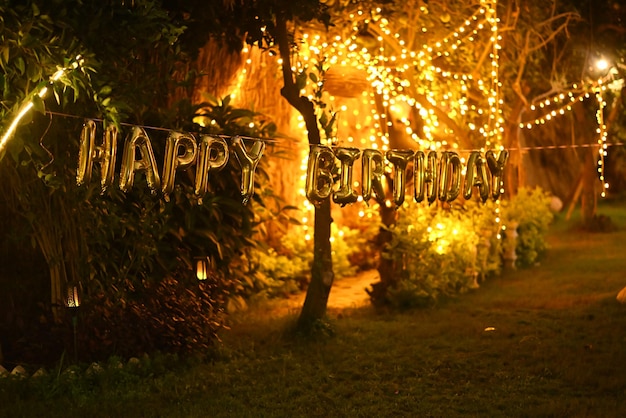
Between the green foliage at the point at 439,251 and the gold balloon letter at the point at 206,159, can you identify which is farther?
the green foliage at the point at 439,251

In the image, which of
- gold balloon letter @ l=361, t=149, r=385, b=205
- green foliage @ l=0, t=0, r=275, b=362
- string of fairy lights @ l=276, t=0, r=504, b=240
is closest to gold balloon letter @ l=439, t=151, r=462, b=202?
gold balloon letter @ l=361, t=149, r=385, b=205

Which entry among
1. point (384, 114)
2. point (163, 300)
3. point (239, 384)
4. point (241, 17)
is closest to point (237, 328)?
point (163, 300)

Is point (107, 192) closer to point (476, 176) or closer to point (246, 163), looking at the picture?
point (246, 163)

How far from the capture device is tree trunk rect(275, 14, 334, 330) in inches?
327

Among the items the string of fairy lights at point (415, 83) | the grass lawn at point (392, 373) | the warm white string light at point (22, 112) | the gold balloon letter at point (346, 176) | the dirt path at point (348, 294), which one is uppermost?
the string of fairy lights at point (415, 83)

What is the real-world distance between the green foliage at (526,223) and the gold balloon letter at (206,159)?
721cm

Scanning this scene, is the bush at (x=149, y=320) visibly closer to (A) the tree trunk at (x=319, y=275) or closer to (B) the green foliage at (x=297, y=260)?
(A) the tree trunk at (x=319, y=275)

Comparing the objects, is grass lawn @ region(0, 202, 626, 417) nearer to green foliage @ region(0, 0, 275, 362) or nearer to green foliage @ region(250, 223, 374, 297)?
green foliage @ region(0, 0, 275, 362)

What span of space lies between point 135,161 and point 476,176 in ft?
10.2

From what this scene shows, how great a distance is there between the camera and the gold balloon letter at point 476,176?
7.50m

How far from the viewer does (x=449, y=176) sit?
7457mm

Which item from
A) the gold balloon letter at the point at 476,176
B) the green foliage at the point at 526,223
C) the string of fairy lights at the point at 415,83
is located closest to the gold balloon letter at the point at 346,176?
the gold balloon letter at the point at 476,176

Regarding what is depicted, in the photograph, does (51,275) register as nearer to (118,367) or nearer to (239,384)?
(118,367)

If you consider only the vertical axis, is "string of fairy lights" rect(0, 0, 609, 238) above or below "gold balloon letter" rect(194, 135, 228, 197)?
above
